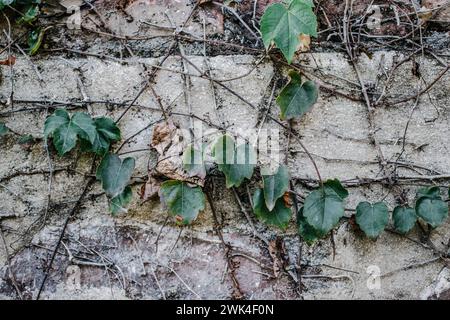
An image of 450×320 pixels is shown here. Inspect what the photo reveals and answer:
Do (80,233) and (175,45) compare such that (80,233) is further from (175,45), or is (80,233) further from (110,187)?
(175,45)

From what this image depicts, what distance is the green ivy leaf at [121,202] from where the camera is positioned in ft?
4.51

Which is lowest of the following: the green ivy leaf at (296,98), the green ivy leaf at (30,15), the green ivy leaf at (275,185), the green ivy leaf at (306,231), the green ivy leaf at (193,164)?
the green ivy leaf at (306,231)

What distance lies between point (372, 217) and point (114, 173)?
2.33 ft

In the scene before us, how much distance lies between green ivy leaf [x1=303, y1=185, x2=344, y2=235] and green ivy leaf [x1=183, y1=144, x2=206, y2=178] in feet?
0.97

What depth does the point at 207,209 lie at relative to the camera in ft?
4.59

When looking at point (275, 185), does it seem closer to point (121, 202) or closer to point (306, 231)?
point (306, 231)

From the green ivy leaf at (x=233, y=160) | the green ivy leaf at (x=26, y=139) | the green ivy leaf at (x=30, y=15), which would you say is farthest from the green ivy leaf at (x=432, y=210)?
the green ivy leaf at (x=30, y=15)

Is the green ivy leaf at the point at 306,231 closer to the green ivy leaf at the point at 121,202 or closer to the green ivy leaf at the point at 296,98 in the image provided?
the green ivy leaf at the point at 296,98

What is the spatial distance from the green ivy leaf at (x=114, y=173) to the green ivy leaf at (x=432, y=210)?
2.61 feet

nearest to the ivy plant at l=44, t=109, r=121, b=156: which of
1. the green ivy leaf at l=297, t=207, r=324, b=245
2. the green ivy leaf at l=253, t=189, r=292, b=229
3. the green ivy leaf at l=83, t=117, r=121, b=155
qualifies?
the green ivy leaf at l=83, t=117, r=121, b=155

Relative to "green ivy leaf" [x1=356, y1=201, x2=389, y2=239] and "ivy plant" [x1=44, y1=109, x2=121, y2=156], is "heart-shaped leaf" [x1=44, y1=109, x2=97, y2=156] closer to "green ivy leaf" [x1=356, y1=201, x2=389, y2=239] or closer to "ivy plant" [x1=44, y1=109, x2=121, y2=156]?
"ivy plant" [x1=44, y1=109, x2=121, y2=156]

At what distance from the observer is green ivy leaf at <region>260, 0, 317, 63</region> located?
4.39 ft

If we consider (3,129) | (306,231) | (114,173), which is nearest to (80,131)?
(114,173)
